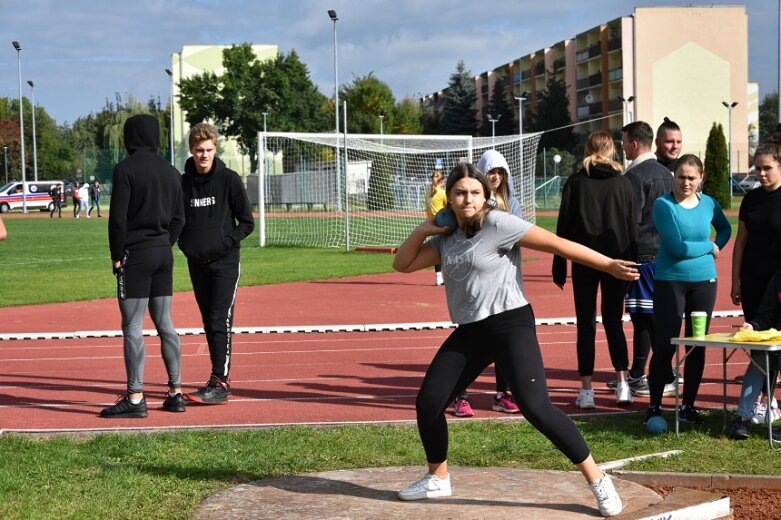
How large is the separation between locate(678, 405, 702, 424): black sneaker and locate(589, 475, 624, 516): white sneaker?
247 centimetres

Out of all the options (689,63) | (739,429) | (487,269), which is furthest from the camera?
(689,63)

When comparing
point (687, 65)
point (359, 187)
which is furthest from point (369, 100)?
point (359, 187)

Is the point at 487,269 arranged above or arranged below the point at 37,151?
below

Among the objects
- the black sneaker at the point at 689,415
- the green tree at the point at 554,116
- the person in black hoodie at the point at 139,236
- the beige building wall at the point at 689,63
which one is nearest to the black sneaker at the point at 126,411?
the person in black hoodie at the point at 139,236

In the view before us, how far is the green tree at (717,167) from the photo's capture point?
4769 centimetres

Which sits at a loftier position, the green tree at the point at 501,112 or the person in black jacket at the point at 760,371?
the green tree at the point at 501,112

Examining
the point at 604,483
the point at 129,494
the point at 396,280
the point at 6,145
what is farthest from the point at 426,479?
the point at 6,145

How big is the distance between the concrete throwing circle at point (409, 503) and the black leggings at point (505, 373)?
12.9 inches

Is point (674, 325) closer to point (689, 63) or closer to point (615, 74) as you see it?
point (689, 63)

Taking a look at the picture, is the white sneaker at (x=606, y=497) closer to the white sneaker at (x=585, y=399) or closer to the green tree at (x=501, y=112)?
the white sneaker at (x=585, y=399)

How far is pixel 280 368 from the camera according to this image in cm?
1076

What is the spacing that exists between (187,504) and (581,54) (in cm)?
9289

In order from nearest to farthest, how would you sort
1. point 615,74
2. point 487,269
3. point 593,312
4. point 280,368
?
1. point 487,269
2. point 593,312
3. point 280,368
4. point 615,74

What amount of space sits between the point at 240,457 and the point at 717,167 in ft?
145
